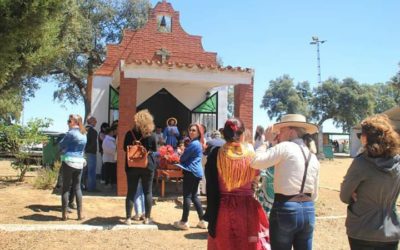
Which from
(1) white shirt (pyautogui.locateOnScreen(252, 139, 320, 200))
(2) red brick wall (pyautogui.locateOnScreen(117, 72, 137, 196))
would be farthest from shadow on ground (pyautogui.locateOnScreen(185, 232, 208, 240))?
(2) red brick wall (pyautogui.locateOnScreen(117, 72, 137, 196))

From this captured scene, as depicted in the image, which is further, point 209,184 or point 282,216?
point 209,184

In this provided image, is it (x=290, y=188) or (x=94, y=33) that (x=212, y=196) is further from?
(x=94, y=33)

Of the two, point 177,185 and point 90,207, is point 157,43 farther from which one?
point 90,207

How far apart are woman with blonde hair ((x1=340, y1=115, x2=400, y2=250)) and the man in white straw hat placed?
1.40 ft

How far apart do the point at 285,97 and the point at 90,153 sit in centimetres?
5196

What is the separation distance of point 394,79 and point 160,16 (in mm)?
32422

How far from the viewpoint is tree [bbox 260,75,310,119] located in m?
58.8

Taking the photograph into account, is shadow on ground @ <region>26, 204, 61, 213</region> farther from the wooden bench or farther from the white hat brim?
the white hat brim

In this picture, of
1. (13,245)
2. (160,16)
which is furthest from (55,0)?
(160,16)

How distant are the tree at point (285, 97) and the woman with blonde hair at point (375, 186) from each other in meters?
54.4

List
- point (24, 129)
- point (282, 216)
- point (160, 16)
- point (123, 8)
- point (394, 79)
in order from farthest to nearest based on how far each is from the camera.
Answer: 1. point (394, 79)
2. point (123, 8)
3. point (160, 16)
4. point (24, 129)
5. point (282, 216)

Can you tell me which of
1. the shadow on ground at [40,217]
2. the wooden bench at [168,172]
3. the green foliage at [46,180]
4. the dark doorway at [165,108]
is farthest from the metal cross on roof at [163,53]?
the shadow on ground at [40,217]

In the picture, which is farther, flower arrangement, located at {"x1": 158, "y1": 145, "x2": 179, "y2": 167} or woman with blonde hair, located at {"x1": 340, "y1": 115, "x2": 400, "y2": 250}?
flower arrangement, located at {"x1": 158, "y1": 145, "x2": 179, "y2": 167}

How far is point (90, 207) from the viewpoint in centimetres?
938
